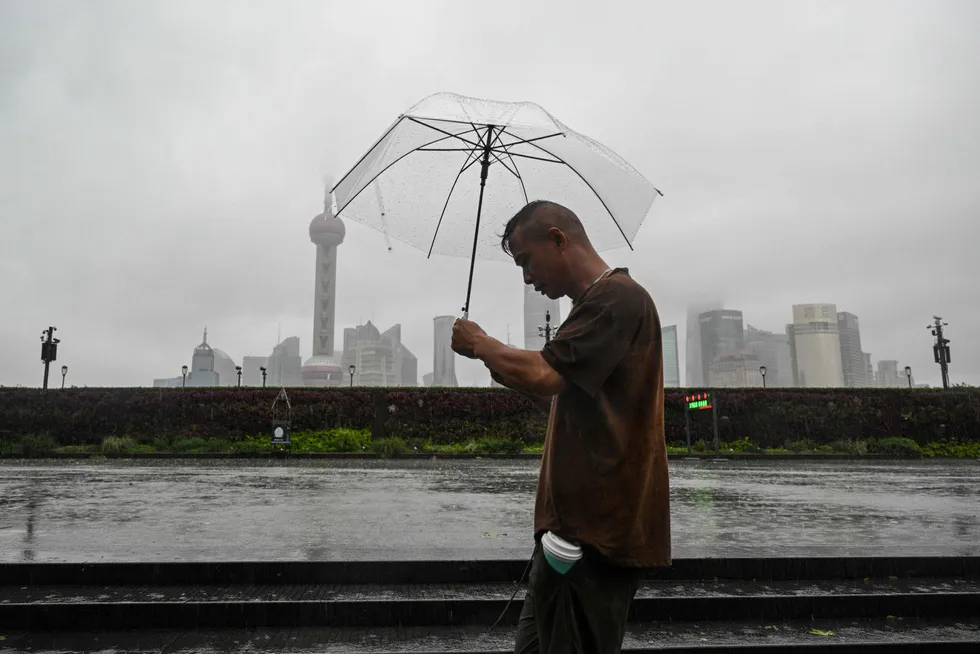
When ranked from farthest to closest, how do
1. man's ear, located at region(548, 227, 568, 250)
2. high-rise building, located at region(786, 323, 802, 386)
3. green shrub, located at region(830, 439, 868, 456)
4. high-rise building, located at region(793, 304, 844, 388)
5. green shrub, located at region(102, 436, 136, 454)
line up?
1. high-rise building, located at region(793, 304, 844, 388)
2. high-rise building, located at region(786, 323, 802, 386)
3. green shrub, located at region(830, 439, 868, 456)
4. green shrub, located at region(102, 436, 136, 454)
5. man's ear, located at region(548, 227, 568, 250)

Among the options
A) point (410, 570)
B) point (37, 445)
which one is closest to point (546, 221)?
point (410, 570)

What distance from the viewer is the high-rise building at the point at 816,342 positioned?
11719cm

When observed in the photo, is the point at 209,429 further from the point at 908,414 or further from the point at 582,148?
the point at 908,414

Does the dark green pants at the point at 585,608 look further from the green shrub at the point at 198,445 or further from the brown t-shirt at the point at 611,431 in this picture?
the green shrub at the point at 198,445

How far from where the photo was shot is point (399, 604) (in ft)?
13.7

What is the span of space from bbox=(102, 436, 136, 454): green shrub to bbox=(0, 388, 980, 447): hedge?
5.01ft

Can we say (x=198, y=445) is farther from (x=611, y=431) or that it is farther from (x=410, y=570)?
(x=611, y=431)

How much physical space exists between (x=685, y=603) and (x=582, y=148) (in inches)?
117

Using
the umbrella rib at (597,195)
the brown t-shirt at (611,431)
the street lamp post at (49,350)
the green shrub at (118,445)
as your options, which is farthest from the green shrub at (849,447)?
the street lamp post at (49,350)

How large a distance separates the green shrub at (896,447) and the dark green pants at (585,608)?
2667cm

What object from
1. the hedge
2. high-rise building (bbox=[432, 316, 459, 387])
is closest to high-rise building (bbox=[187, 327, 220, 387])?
the hedge

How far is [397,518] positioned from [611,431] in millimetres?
5859

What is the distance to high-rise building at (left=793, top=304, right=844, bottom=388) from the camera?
11719 cm

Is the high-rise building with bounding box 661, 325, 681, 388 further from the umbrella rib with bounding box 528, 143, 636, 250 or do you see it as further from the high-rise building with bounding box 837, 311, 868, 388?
the high-rise building with bounding box 837, 311, 868, 388
